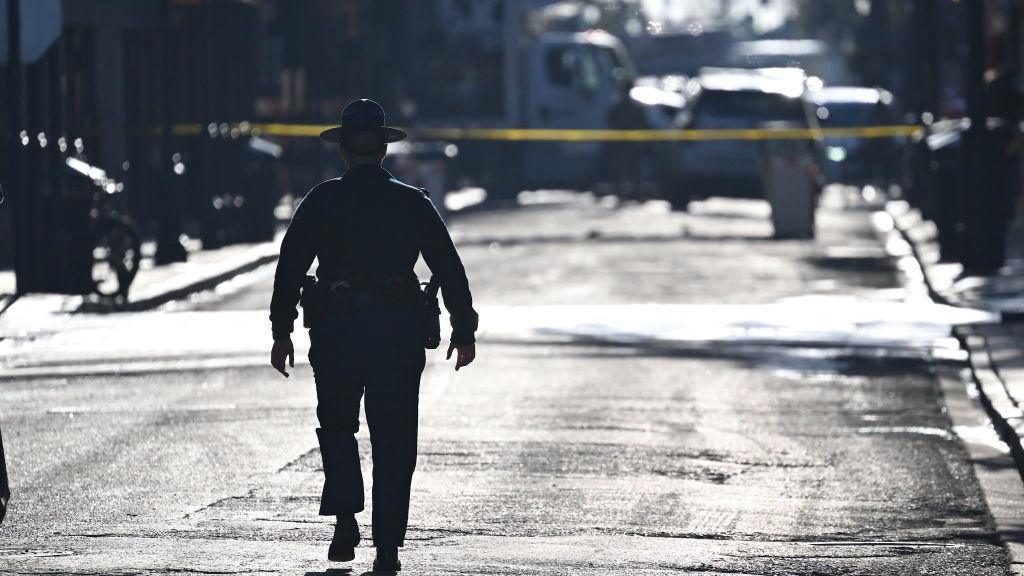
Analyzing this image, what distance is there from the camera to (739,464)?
35.9 feet

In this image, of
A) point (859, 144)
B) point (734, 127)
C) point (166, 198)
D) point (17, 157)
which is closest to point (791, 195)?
point (734, 127)

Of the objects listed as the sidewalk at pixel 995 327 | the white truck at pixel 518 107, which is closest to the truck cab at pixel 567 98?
the white truck at pixel 518 107

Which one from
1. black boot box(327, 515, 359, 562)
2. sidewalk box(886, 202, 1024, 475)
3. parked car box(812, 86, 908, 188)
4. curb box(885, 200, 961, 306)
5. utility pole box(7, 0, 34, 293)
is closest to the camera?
black boot box(327, 515, 359, 562)

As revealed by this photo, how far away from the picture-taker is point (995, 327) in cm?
1669

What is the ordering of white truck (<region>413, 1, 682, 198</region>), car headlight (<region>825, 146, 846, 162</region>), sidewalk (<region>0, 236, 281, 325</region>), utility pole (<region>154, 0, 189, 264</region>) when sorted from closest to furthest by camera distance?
sidewalk (<region>0, 236, 281, 325</region>), utility pole (<region>154, 0, 189, 264</region>), white truck (<region>413, 1, 682, 198</region>), car headlight (<region>825, 146, 846, 162</region>)

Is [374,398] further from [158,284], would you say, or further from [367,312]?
[158,284]

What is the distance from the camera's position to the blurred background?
19.9 meters

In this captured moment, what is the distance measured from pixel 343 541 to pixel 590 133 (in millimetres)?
32388

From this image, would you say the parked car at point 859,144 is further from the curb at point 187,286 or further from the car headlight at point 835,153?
the curb at point 187,286

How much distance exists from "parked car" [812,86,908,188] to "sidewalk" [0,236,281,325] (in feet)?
64.0

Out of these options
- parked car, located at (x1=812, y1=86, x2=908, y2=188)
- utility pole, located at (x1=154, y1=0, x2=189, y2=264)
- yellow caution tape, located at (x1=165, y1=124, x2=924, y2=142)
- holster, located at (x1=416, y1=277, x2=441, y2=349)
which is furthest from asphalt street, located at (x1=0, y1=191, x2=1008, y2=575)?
parked car, located at (x1=812, y1=86, x2=908, y2=188)

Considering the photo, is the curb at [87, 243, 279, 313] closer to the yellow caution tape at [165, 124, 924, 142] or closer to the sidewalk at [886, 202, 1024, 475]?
the yellow caution tape at [165, 124, 924, 142]

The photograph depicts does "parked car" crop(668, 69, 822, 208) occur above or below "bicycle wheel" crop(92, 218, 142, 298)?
below

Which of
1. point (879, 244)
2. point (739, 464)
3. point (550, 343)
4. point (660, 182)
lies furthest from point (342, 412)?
point (660, 182)
